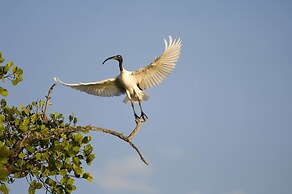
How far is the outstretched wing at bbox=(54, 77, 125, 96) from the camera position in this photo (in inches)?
398

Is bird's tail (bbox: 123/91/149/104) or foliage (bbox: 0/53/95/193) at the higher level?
bird's tail (bbox: 123/91/149/104)

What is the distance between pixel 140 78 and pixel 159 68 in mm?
460

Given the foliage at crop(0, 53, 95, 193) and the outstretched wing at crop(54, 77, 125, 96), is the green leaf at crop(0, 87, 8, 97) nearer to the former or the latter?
the foliage at crop(0, 53, 95, 193)

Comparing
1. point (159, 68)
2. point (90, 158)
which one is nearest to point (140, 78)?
point (159, 68)

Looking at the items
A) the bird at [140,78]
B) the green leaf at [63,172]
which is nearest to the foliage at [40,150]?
the green leaf at [63,172]

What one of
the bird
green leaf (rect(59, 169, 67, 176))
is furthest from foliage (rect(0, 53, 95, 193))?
the bird

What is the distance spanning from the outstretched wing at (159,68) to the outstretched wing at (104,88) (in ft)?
1.63

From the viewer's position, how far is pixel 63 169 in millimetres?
5754

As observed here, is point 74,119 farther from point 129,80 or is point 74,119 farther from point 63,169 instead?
point 129,80

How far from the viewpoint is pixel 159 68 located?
32.8ft

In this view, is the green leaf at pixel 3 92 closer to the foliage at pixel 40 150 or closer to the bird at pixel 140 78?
the foliage at pixel 40 150

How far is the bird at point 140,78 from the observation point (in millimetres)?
9812

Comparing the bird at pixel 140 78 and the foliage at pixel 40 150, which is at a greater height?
the bird at pixel 140 78

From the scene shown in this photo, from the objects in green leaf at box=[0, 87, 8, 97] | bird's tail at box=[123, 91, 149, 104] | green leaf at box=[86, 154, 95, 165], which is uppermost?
bird's tail at box=[123, 91, 149, 104]
